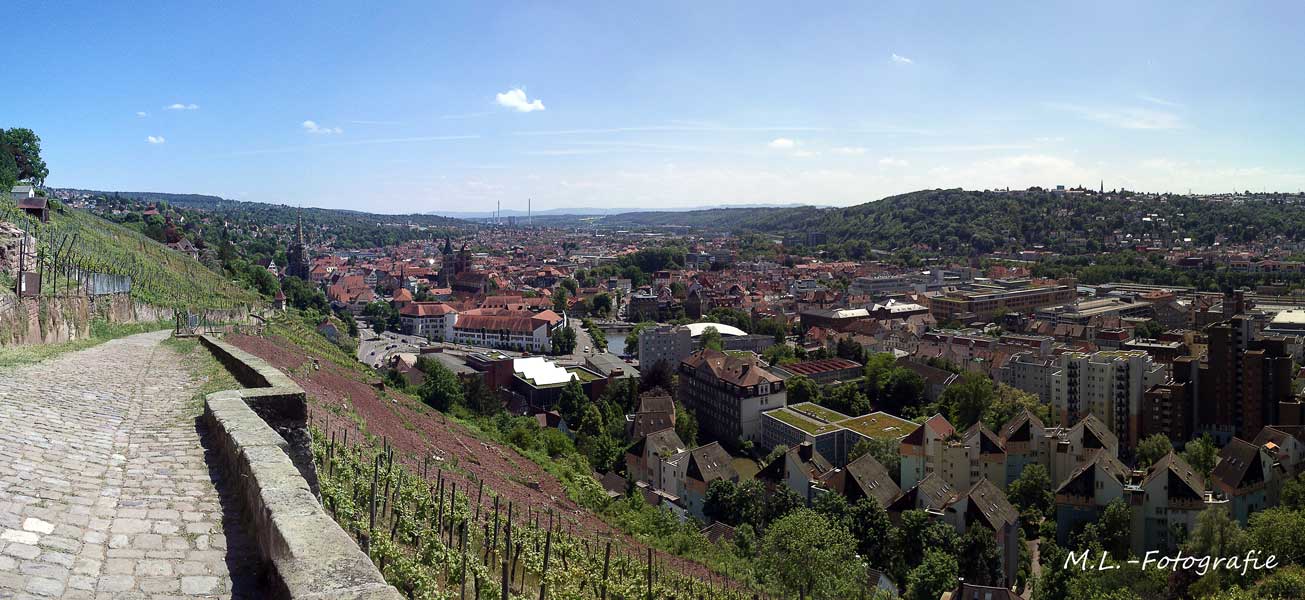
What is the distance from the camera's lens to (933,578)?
53.8ft

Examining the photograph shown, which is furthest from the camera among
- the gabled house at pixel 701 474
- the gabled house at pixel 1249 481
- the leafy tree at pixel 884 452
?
the leafy tree at pixel 884 452

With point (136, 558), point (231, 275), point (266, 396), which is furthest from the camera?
point (231, 275)

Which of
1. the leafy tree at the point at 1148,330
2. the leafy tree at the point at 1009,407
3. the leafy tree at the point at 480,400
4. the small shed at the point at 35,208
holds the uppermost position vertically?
the small shed at the point at 35,208

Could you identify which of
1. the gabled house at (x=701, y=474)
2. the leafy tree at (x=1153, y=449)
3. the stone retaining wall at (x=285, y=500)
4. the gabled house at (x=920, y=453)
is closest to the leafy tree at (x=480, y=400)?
the gabled house at (x=701, y=474)

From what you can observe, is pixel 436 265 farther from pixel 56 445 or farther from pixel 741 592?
pixel 56 445

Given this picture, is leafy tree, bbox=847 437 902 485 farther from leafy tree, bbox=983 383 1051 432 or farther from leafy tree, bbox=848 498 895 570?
leafy tree, bbox=983 383 1051 432

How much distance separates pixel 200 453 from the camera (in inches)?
174

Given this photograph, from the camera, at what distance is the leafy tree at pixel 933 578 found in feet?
53.4

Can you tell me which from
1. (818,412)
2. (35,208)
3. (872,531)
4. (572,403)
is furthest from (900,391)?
(35,208)

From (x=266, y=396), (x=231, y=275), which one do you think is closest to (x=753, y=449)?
(x=231, y=275)

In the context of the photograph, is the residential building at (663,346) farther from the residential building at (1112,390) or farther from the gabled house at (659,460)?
the residential building at (1112,390)

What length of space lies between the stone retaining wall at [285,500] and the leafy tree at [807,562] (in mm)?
9736

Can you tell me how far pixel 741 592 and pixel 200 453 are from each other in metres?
7.69

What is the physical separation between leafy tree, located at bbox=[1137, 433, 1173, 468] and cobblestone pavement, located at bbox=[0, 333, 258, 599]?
86.1ft
